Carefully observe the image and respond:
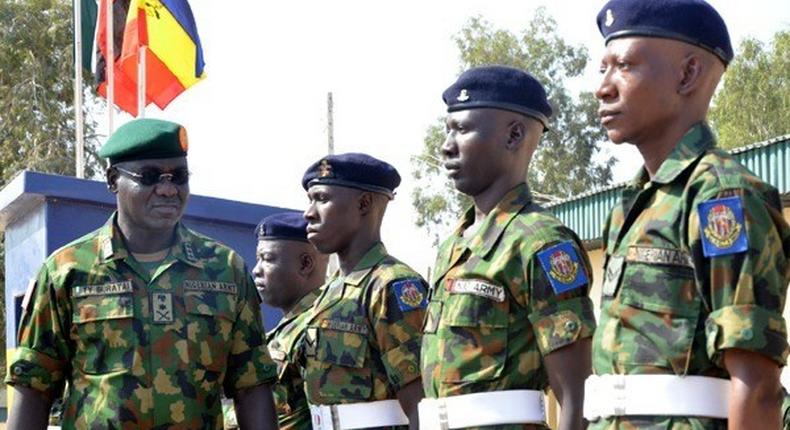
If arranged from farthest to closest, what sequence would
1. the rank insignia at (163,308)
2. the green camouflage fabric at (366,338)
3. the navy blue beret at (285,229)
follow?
1. the navy blue beret at (285,229)
2. the green camouflage fabric at (366,338)
3. the rank insignia at (163,308)

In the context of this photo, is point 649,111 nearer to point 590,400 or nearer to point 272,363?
point 590,400

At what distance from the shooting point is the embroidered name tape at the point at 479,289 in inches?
198

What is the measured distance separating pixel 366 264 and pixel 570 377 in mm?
1899

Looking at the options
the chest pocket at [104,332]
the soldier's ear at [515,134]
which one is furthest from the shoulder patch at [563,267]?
the chest pocket at [104,332]

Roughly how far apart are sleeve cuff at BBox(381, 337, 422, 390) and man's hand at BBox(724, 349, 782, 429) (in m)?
2.54

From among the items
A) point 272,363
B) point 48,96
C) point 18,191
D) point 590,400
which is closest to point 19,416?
point 272,363

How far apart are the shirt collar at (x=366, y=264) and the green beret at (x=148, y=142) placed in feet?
3.88

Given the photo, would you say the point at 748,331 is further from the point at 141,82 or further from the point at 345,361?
the point at 141,82

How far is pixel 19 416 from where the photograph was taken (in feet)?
18.0

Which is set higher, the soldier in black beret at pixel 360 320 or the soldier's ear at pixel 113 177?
the soldier's ear at pixel 113 177

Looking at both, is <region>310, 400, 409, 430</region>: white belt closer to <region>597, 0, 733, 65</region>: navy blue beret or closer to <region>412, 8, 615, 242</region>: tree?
<region>597, 0, 733, 65</region>: navy blue beret

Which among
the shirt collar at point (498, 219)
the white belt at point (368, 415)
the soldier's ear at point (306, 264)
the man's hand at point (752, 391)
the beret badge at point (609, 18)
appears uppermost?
the beret badge at point (609, 18)

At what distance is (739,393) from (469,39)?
3820 cm

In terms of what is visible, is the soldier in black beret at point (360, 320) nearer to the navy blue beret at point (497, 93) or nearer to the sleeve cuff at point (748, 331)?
the navy blue beret at point (497, 93)
